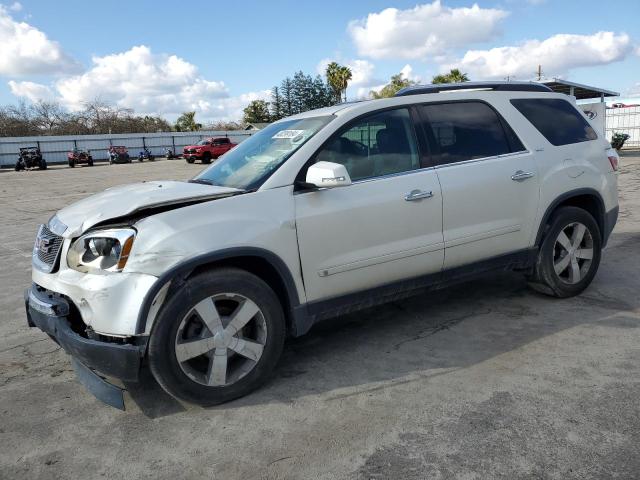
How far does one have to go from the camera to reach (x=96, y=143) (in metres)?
48.8

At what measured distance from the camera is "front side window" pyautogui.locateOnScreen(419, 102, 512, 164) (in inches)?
154

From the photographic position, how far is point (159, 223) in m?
2.93

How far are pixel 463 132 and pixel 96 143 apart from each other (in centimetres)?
5034

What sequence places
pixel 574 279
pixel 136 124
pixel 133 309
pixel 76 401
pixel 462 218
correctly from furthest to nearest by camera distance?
pixel 136 124 < pixel 574 279 < pixel 462 218 < pixel 76 401 < pixel 133 309

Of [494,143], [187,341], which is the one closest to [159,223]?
[187,341]

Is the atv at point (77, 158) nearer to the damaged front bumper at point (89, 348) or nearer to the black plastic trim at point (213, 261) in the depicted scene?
the damaged front bumper at point (89, 348)

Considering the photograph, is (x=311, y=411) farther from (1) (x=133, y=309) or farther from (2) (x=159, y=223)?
(2) (x=159, y=223)

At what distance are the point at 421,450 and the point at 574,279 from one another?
2.79 meters

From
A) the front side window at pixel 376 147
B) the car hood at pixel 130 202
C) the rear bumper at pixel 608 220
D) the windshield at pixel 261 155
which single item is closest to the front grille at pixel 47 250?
the car hood at pixel 130 202

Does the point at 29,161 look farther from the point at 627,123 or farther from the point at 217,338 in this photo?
the point at 217,338

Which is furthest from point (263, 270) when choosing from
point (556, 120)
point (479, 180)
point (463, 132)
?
point (556, 120)

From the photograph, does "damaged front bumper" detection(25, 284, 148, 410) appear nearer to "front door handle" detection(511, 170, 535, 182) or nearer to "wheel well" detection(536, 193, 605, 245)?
"front door handle" detection(511, 170, 535, 182)

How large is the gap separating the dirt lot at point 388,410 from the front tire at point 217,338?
0.52 feet

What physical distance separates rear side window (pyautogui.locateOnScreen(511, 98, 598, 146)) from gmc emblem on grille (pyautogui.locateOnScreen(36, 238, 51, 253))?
3686 mm
